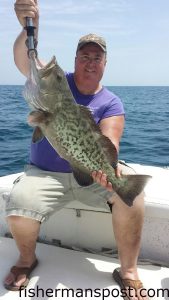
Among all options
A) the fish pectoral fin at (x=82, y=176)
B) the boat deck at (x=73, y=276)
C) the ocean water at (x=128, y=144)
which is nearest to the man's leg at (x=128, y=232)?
the boat deck at (x=73, y=276)

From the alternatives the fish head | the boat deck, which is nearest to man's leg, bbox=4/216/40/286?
the boat deck

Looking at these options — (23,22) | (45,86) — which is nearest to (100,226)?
(45,86)

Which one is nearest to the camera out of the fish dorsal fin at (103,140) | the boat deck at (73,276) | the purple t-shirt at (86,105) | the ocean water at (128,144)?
the fish dorsal fin at (103,140)

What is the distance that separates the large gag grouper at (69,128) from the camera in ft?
10.7

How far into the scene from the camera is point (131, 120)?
67.7 ft

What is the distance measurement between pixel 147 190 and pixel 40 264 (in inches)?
51.0

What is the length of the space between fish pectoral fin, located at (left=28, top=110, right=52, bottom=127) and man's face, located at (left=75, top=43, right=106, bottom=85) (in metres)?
1.04

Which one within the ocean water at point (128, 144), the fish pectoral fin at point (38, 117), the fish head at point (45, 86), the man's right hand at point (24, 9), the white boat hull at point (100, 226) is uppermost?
the man's right hand at point (24, 9)

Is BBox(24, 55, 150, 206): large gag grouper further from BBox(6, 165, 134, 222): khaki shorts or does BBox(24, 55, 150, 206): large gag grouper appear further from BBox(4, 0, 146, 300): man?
BBox(6, 165, 134, 222): khaki shorts

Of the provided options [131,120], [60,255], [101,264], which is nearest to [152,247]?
[101,264]

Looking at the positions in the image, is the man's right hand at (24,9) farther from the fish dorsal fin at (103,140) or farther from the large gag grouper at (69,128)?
the fish dorsal fin at (103,140)

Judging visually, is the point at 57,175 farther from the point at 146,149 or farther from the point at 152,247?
the point at 146,149

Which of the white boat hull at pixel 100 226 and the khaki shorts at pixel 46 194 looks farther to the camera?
the white boat hull at pixel 100 226

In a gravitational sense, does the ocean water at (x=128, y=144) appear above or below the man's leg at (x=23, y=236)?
below
